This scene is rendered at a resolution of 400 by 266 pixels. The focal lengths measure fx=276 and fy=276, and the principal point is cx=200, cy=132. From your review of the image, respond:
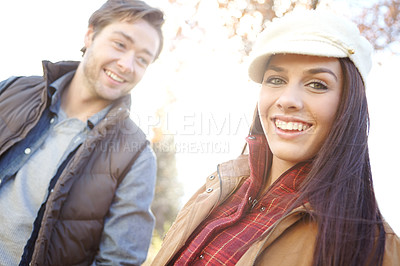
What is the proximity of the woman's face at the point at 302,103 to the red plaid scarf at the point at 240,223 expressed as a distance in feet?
0.50

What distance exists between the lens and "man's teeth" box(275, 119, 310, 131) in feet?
4.10

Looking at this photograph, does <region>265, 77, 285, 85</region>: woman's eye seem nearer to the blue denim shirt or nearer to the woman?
the woman

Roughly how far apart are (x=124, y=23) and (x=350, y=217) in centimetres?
202

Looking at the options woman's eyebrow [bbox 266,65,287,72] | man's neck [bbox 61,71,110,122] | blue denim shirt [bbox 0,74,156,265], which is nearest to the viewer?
woman's eyebrow [bbox 266,65,287,72]

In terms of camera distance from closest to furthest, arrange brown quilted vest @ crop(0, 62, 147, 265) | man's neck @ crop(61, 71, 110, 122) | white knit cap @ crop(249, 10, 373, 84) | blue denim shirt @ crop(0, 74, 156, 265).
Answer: white knit cap @ crop(249, 10, 373, 84)
brown quilted vest @ crop(0, 62, 147, 265)
blue denim shirt @ crop(0, 74, 156, 265)
man's neck @ crop(61, 71, 110, 122)

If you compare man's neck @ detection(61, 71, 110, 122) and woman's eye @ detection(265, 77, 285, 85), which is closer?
woman's eye @ detection(265, 77, 285, 85)

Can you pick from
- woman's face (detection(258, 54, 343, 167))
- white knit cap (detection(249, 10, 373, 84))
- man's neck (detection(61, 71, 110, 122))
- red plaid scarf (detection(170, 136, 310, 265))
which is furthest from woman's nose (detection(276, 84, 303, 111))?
man's neck (detection(61, 71, 110, 122))

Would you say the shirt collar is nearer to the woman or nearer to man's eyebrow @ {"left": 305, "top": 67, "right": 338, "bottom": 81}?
the woman

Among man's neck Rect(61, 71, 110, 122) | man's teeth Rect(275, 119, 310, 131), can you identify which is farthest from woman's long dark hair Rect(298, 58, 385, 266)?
man's neck Rect(61, 71, 110, 122)

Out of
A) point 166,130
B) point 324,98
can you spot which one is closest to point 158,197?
point 166,130

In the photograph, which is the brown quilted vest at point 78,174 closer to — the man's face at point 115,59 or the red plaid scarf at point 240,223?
the man's face at point 115,59

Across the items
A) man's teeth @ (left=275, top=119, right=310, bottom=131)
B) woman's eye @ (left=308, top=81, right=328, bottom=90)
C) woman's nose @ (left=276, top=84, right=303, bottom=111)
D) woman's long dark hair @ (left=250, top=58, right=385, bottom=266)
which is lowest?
woman's long dark hair @ (left=250, top=58, right=385, bottom=266)

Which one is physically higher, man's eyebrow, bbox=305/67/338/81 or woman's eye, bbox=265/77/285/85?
man's eyebrow, bbox=305/67/338/81

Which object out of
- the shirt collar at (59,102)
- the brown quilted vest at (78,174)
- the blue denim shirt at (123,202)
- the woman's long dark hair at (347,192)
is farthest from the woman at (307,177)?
the shirt collar at (59,102)
